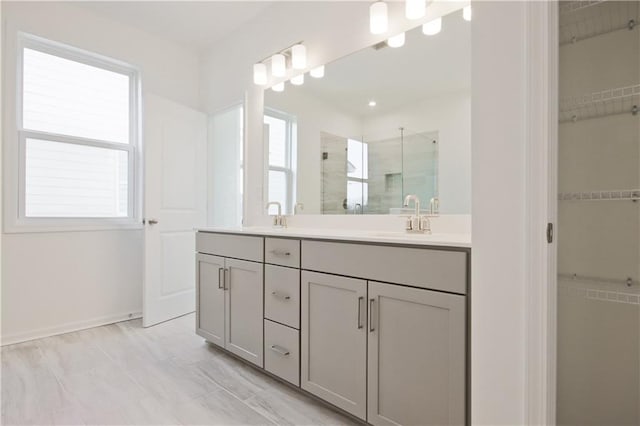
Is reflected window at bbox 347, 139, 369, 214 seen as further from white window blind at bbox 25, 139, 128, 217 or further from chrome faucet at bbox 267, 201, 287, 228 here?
white window blind at bbox 25, 139, 128, 217

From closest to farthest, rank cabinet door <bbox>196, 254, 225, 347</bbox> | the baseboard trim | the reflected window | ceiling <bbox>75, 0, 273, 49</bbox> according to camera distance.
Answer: the reflected window → cabinet door <bbox>196, 254, 225, 347</bbox> → the baseboard trim → ceiling <bbox>75, 0, 273, 49</bbox>

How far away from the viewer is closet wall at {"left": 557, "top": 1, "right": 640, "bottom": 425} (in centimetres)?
114

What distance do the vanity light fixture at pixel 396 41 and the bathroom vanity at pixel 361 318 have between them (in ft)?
3.88

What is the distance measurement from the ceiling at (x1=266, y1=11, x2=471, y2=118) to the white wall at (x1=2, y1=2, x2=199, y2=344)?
1828mm

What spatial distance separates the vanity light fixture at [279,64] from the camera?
8.29 ft

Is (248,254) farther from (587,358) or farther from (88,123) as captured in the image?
(88,123)

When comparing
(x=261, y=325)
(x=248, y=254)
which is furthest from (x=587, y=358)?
(x=248, y=254)

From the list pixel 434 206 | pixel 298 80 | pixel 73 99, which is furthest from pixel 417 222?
pixel 73 99

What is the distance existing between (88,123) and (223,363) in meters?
2.40

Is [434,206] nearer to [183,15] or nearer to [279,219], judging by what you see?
[279,219]

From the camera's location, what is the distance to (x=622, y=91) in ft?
3.74

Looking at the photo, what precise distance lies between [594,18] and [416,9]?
0.86 meters

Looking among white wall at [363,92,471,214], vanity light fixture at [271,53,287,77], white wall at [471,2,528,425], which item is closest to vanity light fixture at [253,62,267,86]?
vanity light fixture at [271,53,287,77]

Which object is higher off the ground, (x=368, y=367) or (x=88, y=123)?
(x=88, y=123)
